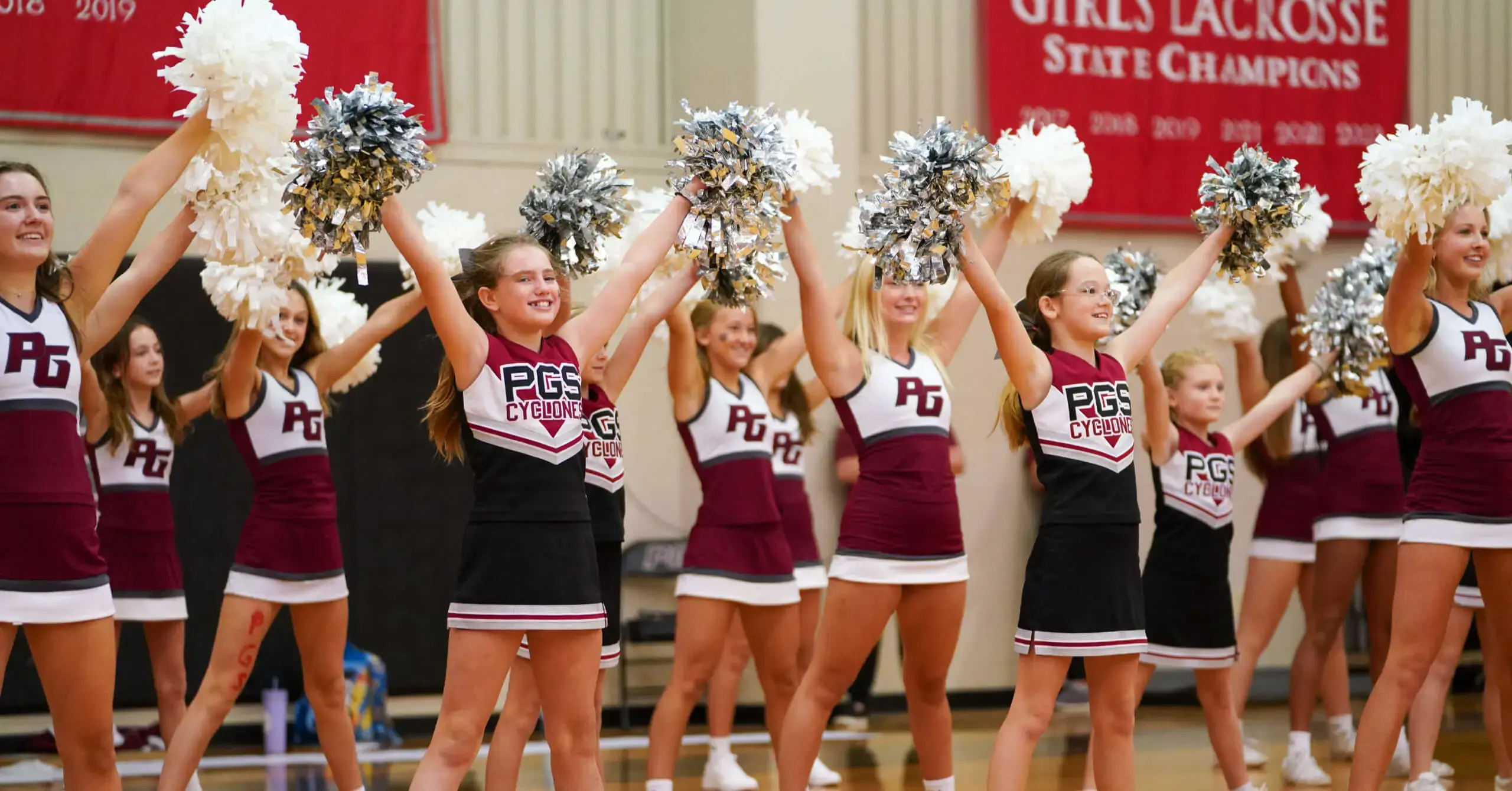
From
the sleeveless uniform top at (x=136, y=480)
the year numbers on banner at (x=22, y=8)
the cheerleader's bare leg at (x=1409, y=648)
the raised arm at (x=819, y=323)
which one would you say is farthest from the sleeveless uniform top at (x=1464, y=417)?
the year numbers on banner at (x=22, y=8)

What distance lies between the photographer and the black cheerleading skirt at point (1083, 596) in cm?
361

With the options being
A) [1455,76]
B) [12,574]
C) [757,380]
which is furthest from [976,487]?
[12,574]

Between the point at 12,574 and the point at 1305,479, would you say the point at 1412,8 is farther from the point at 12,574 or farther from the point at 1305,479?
the point at 12,574

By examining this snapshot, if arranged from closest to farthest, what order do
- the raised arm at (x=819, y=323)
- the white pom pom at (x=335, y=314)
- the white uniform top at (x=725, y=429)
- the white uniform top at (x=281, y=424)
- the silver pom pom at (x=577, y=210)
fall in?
1. the raised arm at (x=819, y=323)
2. the silver pom pom at (x=577, y=210)
3. the white uniform top at (x=281, y=424)
4. the white uniform top at (x=725, y=429)
5. the white pom pom at (x=335, y=314)

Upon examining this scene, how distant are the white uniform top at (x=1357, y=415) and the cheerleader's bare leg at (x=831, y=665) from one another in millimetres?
2430

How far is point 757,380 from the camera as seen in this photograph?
5383mm

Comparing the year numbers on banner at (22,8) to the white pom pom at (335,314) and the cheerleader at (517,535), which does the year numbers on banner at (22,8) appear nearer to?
the white pom pom at (335,314)

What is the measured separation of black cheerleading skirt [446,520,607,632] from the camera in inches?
127

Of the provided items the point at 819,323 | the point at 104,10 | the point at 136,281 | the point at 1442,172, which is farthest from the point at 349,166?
the point at 104,10

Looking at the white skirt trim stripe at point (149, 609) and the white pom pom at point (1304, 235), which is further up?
the white pom pom at point (1304, 235)

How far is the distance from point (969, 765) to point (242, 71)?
12.9 ft

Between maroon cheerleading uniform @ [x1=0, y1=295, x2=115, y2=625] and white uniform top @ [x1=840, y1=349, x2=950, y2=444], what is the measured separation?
→ 1995 millimetres

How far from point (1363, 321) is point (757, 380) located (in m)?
1.98

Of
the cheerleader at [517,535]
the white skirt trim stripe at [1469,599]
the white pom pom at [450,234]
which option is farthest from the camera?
the white skirt trim stripe at [1469,599]
